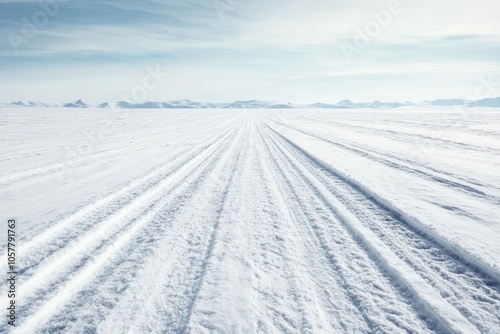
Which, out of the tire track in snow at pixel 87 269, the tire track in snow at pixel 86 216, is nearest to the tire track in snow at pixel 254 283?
the tire track in snow at pixel 87 269

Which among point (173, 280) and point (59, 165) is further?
point (59, 165)

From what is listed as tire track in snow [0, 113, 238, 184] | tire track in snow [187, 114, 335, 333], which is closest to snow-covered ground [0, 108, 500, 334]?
tire track in snow [187, 114, 335, 333]

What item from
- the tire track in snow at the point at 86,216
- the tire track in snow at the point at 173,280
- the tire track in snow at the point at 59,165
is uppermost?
the tire track in snow at the point at 173,280

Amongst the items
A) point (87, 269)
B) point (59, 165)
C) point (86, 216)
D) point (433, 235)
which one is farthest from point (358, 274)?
point (59, 165)

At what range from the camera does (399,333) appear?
2486mm

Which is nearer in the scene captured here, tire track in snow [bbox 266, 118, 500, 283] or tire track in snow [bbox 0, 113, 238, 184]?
tire track in snow [bbox 266, 118, 500, 283]

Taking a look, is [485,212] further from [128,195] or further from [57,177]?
[57,177]

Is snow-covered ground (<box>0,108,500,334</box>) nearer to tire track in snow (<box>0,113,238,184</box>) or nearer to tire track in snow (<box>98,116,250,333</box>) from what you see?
tire track in snow (<box>98,116,250,333</box>)

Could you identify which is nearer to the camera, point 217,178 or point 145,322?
point 145,322

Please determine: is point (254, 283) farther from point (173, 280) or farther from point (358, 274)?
point (358, 274)

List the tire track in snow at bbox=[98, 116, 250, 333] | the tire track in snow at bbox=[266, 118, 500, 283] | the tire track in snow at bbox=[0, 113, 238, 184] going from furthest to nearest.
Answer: the tire track in snow at bbox=[0, 113, 238, 184] < the tire track in snow at bbox=[266, 118, 500, 283] < the tire track in snow at bbox=[98, 116, 250, 333]

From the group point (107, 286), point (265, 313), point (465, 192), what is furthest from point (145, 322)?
point (465, 192)

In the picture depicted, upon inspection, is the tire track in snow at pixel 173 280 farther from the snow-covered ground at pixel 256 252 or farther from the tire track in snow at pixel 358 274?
the tire track in snow at pixel 358 274

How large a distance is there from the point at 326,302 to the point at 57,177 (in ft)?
25.0
